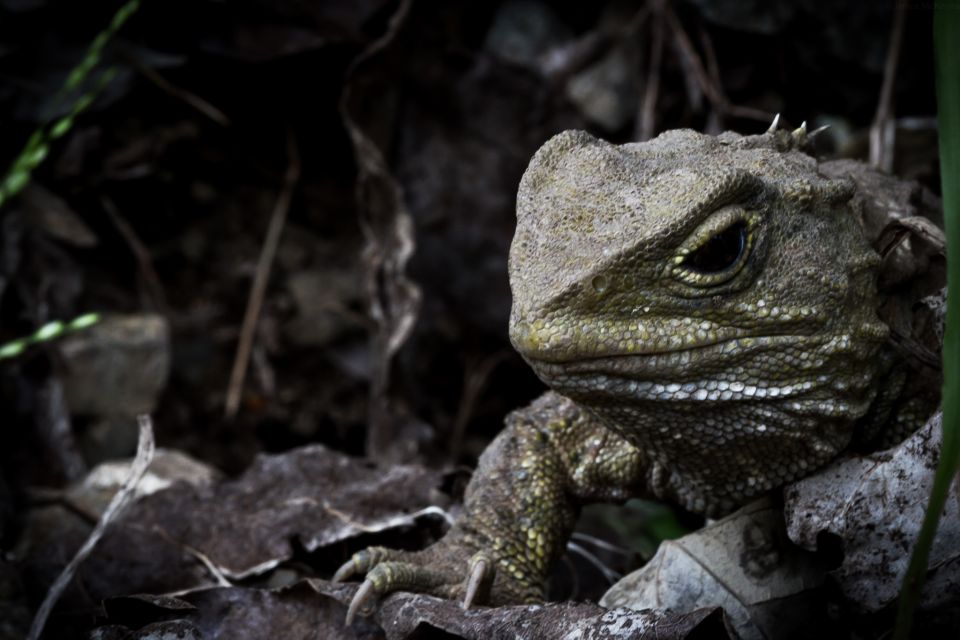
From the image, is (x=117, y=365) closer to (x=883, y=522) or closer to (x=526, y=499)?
(x=526, y=499)

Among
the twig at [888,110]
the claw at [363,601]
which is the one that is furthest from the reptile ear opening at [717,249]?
the twig at [888,110]

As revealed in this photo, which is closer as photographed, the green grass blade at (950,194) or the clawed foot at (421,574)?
the green grass blade at (950,194)

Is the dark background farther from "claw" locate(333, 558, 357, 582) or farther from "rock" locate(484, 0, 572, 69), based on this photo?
"claw" locate(333, 558, 357, 582)

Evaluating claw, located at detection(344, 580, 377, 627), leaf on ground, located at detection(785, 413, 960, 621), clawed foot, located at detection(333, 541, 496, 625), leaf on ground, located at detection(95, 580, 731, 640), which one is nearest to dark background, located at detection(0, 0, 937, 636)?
clawed foot, located at detection(333, 541, 496, 625)

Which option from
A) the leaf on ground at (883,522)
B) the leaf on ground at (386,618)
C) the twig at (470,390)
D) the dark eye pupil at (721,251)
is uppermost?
the dark eye pupil at (721,251)

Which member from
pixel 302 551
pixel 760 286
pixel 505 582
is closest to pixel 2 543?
pixel 302 551

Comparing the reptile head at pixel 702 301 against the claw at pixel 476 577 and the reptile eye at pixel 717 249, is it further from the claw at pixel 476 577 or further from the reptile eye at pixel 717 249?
the claw at pixel 476 577

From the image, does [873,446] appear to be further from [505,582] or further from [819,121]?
[819,121]
